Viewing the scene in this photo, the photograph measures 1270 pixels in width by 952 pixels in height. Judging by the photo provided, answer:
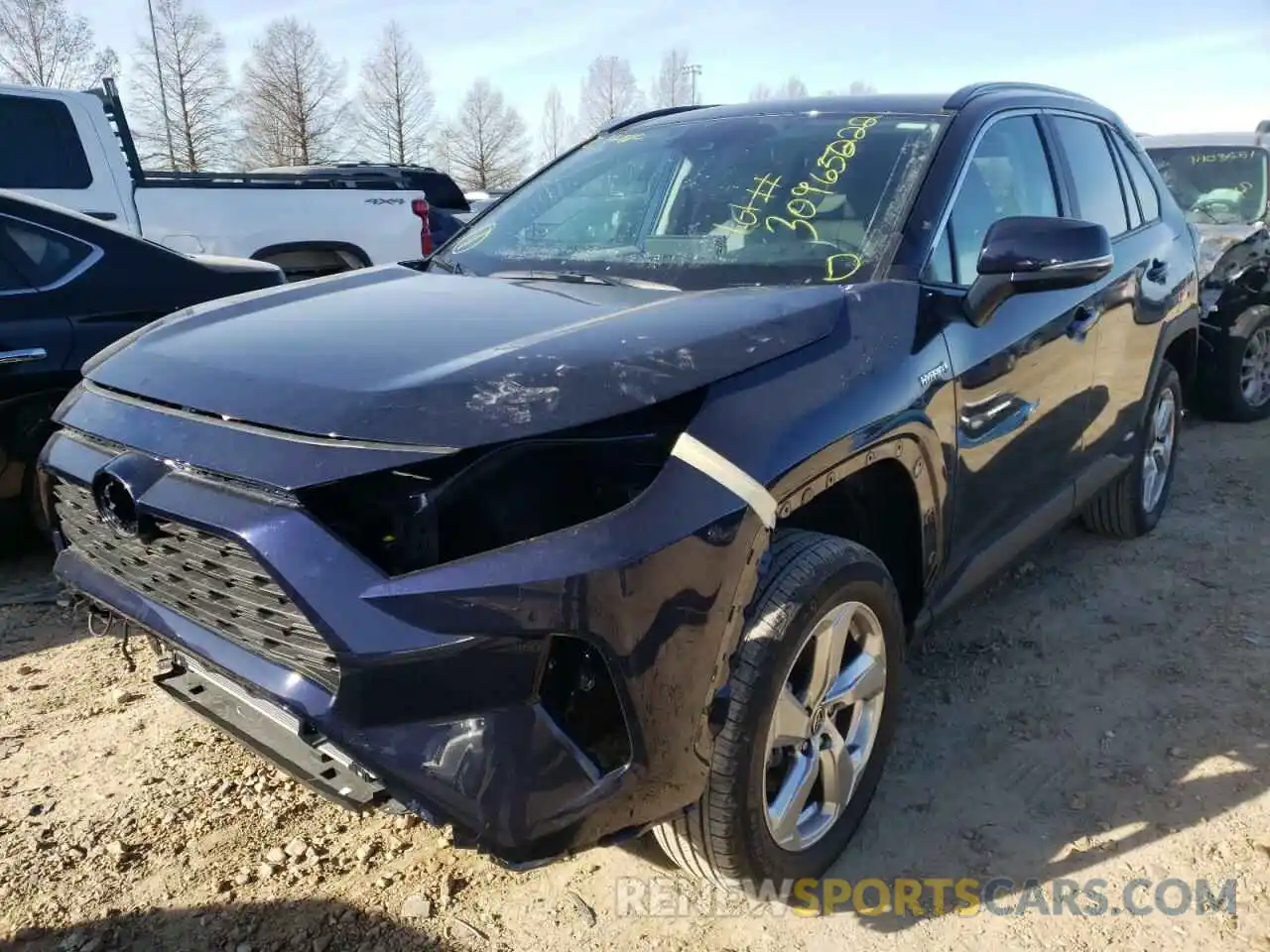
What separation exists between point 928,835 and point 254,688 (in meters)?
1.74

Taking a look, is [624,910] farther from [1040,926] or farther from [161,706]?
[161,706]

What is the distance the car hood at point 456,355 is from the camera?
5.85ft

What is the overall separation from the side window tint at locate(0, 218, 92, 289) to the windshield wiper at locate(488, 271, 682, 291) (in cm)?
226

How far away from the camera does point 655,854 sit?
7.50ft

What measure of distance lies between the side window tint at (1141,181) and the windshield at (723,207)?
1.72m

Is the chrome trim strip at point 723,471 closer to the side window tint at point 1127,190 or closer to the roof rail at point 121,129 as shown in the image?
the side window tint at point 1127,190

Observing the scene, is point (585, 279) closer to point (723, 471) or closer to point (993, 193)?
point (723, 471)

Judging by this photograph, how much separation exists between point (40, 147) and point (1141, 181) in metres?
6.23

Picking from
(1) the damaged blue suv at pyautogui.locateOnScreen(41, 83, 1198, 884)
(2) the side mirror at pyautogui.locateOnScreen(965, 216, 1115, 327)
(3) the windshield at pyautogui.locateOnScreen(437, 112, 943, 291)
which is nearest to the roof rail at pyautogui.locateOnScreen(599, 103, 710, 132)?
(3) the windshield at pyautogui.locateOnScreen(437, 112, 943, 291)

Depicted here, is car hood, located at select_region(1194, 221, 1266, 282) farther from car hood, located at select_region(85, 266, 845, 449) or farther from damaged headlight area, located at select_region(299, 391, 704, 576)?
damaged headlight area, located at select_region(299, 391, 704, 576)

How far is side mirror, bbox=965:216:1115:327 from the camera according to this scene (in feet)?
8.21

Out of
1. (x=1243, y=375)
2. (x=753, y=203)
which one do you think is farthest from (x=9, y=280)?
(x=1243, y=375)

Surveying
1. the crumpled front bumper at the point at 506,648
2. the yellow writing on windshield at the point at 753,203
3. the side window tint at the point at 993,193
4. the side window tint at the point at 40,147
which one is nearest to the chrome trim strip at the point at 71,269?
the side window tint at the point at 40,147

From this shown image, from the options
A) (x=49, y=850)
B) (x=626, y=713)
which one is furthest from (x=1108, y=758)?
(x=49, y=850)
